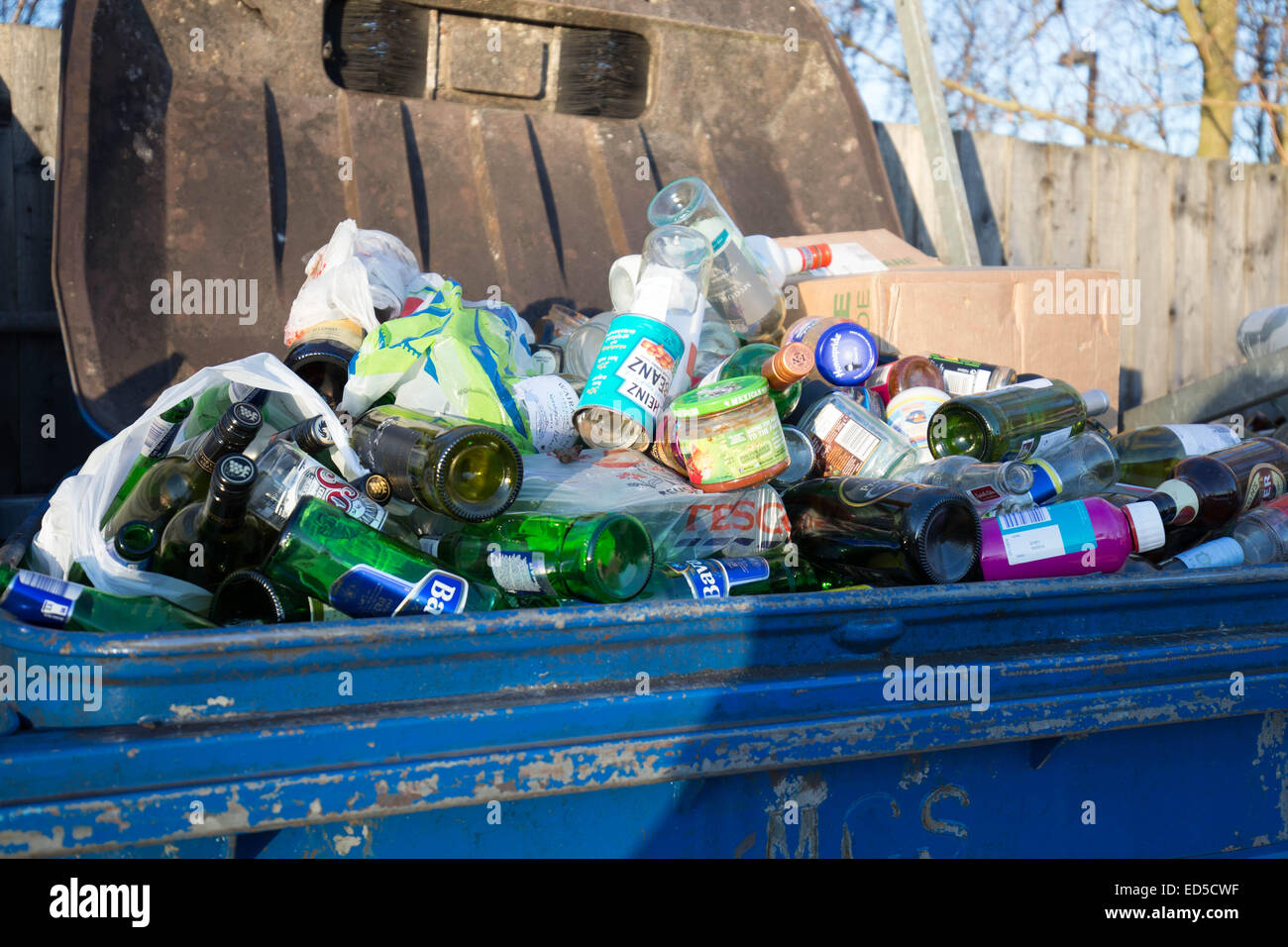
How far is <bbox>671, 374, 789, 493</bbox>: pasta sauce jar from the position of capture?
5.05 feet

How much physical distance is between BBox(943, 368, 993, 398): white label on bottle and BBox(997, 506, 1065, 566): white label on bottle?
674mm

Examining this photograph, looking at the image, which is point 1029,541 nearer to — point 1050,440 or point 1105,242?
point 1050,440

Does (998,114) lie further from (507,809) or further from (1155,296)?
(507,809)

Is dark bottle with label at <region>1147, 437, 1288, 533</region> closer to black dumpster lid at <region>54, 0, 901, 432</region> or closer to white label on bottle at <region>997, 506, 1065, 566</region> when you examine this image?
white label on bottle at <region>997, 506, 1065, 566</region>

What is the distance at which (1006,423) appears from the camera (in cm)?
188

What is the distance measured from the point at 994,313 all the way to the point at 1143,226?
2.98 m

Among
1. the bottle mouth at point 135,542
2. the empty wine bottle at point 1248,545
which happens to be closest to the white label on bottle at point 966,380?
→ the empty wine bottle at point 1248,545

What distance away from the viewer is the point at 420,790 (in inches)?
39.9

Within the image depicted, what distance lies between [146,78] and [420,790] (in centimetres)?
232

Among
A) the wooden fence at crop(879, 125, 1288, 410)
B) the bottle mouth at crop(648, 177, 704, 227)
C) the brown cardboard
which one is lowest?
the brown cardboard

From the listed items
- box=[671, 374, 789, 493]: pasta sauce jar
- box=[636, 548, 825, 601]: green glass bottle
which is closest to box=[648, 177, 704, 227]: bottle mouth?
box=[671, 374, 789, 493]: pasta sauce jar

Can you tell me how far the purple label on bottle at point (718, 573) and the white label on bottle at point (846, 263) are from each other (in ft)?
4.13

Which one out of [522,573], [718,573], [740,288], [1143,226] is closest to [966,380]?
[740,288]

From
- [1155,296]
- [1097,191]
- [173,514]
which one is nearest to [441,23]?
[173,514]
